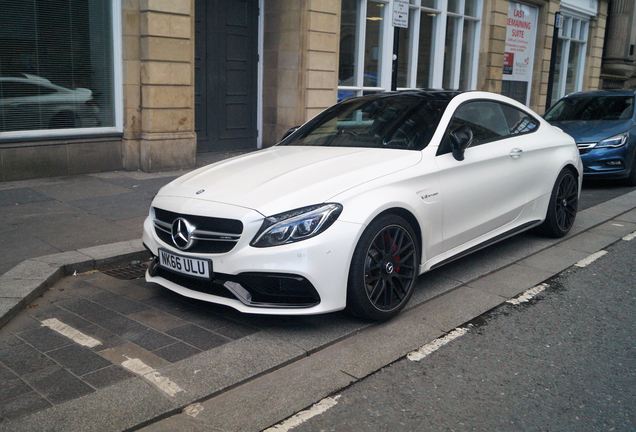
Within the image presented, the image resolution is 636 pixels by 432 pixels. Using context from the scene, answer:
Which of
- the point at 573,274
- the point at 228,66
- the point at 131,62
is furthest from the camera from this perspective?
the point at 228,66

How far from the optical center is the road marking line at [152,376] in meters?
3.62

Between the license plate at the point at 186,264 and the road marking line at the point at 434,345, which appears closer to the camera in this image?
the road marking line at the point at 434,345

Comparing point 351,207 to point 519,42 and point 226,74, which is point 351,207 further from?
point 519,42

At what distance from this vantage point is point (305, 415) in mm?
3420

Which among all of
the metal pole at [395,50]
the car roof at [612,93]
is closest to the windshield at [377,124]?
the metal pole at [395,50]

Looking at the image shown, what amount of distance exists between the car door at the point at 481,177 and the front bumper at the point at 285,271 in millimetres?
1294

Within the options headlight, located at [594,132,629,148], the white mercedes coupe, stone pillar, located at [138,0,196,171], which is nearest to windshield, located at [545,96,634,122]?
headlight, located at [594,132,629,148]

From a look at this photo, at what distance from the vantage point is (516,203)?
6211 mm

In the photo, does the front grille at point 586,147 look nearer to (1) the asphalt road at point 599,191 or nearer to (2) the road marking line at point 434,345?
(1) the asphalt road at point 599,191

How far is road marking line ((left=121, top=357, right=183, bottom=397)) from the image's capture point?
3625 mm

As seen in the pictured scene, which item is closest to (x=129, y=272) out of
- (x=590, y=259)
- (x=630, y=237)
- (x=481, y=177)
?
(x=481, y=177)

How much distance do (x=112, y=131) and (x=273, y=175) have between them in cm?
624

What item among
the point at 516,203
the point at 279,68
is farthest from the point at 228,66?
the point at 516,203

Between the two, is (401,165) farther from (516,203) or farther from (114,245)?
(114,245)
